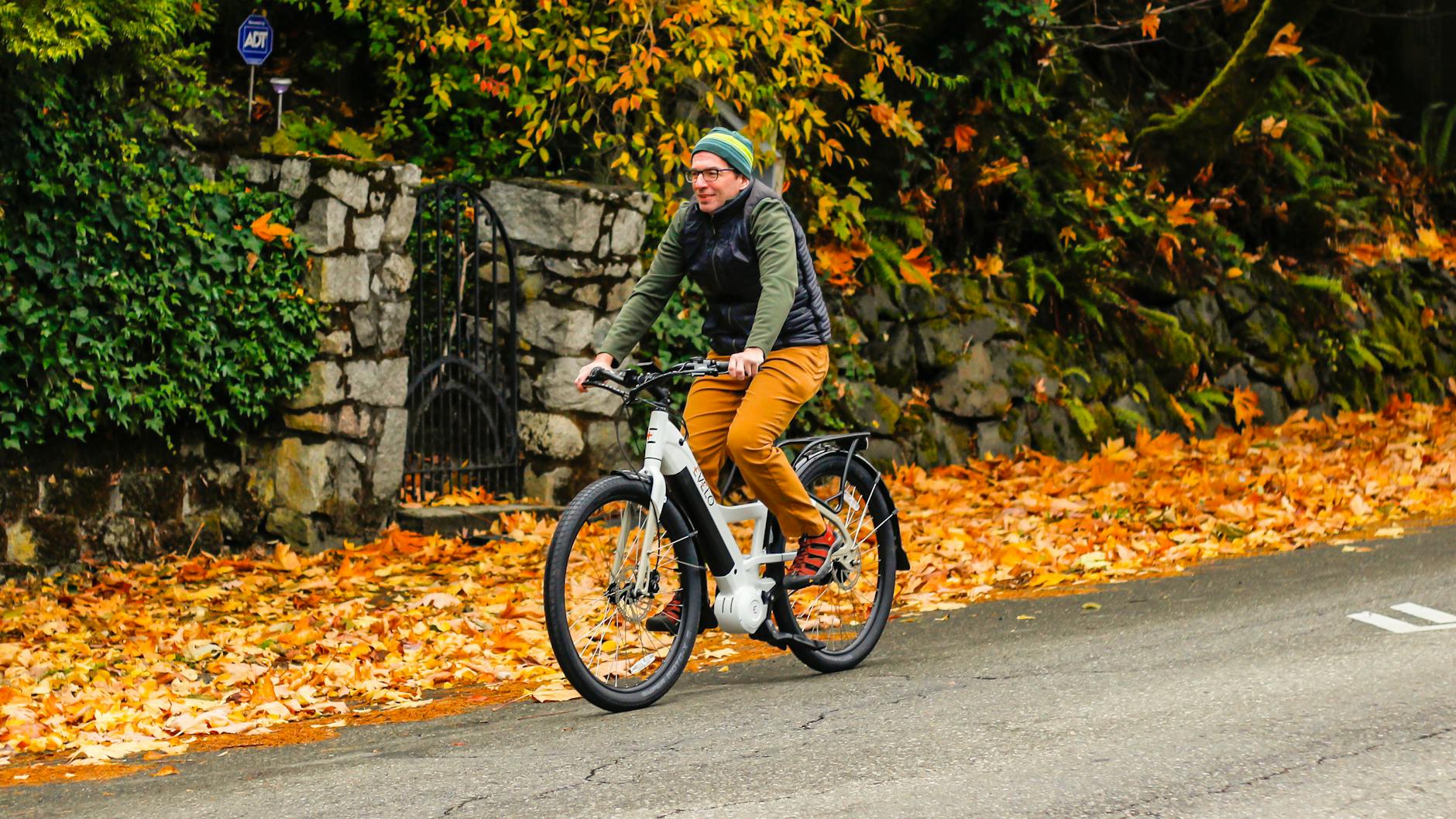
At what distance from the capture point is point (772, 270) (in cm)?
561

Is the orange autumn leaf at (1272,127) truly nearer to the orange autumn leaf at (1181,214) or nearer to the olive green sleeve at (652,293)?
the orange autumn leaf at (1181,214)

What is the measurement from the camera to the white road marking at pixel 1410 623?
6375 millimetres

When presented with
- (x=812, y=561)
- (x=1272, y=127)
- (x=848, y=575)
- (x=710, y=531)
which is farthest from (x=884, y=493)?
(x=1272, y=127)

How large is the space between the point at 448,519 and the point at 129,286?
248cm

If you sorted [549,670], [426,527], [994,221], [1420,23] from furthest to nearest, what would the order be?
[1420,23], [994,221], [426,527], [549,670]

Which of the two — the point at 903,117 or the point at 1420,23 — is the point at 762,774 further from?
the point at 1420,23

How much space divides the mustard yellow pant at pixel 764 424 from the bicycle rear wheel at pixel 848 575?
22cm

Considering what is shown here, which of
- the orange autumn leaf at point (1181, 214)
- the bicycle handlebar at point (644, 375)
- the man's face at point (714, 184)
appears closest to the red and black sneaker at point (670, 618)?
the bicycle handlebar at point (644, 375)

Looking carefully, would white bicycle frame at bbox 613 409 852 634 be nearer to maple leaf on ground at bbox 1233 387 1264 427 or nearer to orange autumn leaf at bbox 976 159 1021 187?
orange autumn leaf at bbox 976 159 1021 187

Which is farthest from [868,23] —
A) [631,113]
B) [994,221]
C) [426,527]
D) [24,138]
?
[24,138]

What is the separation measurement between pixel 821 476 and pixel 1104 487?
560cm

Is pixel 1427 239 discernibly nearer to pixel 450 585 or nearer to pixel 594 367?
pixel 450 585

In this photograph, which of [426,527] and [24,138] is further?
[426,527]

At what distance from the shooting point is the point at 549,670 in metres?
6.78
